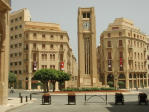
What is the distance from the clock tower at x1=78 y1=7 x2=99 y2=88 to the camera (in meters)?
51.3

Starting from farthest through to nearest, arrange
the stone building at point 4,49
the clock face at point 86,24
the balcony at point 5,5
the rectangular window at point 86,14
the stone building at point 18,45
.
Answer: the stone building at point 18,45 < the rectangular window at point 86,14 < the clock face at point 86,24 < the stone building at point 4,49 < the balcony at point 5,5

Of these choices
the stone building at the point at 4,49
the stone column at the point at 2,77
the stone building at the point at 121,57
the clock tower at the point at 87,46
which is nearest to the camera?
the stone column at the point at 2,77

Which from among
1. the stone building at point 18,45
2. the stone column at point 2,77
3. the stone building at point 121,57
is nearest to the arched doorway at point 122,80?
the stone building at point 121,57

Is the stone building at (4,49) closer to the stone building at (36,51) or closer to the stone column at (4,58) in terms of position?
the stone column at (4,58)

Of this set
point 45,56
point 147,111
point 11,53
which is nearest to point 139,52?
point 45,56

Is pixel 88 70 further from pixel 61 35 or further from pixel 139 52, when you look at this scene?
pixel 139 52

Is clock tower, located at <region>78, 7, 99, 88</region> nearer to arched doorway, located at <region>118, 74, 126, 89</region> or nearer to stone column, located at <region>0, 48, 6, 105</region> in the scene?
arched doorway, located at <region>118, 74, 126, 89</region>

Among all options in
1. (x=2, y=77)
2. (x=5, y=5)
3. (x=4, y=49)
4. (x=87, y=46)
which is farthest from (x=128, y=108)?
(x=87, y=46)

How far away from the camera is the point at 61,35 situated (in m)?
70.1

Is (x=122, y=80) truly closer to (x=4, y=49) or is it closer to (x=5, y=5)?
(x=4, y=49)

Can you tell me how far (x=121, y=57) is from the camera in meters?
71.9

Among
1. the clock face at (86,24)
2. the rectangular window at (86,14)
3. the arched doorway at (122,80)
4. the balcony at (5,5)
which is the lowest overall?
the arched doorway at (122,80)

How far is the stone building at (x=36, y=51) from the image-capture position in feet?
219

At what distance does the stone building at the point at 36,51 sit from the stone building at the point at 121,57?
47.4 ft
